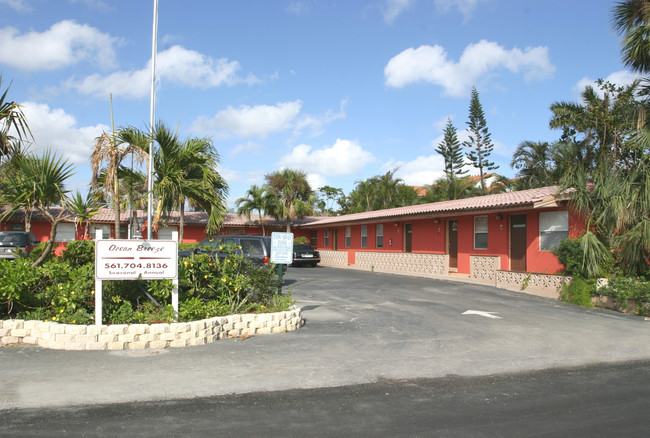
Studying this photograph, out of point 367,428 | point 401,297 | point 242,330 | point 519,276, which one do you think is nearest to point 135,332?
point 242,330

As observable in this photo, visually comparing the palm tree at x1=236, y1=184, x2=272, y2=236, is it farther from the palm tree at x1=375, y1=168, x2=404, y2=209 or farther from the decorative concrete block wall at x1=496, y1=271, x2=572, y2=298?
the decorative concrete block wall at x1=496, y1=271, x2=572, y2=298

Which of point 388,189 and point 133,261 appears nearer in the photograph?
point 133,261

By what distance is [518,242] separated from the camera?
17.1 meters

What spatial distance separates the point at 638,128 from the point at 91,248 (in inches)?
524

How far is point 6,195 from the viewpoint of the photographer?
7.92 metres

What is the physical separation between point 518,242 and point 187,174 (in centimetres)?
1214

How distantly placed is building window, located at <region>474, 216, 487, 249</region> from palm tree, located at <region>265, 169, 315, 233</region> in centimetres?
1614

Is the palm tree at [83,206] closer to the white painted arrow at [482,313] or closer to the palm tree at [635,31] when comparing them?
the white painted arrow at [482,313]

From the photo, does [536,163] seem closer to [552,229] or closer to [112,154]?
[552,229]

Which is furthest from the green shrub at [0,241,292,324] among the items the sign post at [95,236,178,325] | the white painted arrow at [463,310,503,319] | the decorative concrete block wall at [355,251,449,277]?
the decorative concrete block wall at [355,251,449,277]

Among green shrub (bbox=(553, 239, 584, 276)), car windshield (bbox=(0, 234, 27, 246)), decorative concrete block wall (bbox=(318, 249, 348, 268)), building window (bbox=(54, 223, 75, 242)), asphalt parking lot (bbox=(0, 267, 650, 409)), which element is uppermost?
building window (bbox=(54, 223, 75, 242))

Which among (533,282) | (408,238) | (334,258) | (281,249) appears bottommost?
(533,282)

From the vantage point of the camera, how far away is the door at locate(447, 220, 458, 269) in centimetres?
2097

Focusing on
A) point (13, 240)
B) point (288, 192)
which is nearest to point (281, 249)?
point (13, 240)
